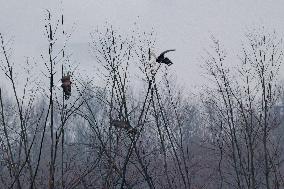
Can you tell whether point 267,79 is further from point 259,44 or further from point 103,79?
point 103,79

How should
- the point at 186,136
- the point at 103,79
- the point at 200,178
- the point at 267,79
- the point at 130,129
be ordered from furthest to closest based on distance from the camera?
the point at 186,136, the point at 200,178, the point at 267,79, the point at 103,79, the point at 130,129

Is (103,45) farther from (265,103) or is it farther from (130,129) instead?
(130,129)

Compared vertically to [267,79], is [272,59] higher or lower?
higher

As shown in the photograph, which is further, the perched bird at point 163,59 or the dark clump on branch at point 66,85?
the dark clump on branch at point 66,85

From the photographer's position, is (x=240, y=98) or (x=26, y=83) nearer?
(x=26, y=83)

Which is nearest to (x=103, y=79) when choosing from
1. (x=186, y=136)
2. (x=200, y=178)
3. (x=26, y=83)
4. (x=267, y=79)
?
(x=26, y=83)

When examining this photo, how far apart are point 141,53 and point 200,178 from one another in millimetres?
18879

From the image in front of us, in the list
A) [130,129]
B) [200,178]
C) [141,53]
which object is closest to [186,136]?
[200,178]

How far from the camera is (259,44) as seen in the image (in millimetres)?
8883

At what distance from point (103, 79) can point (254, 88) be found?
12.9ft

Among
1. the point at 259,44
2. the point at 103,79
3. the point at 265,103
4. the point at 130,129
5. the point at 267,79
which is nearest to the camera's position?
the point at 130,129

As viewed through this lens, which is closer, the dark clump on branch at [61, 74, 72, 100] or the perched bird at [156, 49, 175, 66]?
the perched bird at [156, 49, 175, 66]

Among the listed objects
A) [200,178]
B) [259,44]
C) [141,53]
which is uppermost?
[259,44]

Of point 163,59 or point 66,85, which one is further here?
point 66,85
